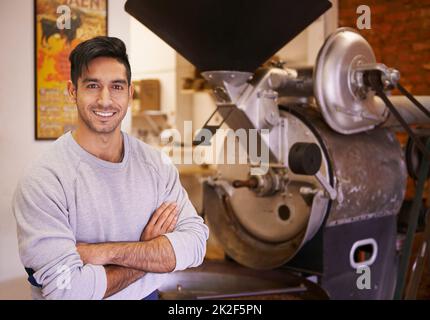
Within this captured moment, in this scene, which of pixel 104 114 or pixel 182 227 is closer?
pixel 104 114

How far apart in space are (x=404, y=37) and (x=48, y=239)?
54.4 inches

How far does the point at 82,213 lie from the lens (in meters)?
0.81

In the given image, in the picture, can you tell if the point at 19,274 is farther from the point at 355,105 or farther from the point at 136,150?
the point at 355,105

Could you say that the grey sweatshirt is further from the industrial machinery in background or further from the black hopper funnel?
the industrial machinery in background

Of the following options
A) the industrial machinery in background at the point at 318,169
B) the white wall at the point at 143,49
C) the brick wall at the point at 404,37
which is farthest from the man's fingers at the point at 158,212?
the brick wall at the point at 404,37

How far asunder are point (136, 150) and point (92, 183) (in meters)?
0.11

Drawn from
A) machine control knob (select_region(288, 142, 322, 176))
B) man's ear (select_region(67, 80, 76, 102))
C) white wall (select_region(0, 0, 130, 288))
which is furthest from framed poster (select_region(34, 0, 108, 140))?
machine control knob (select_region(288, 142, 322, 176))

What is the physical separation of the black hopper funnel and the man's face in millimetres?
281

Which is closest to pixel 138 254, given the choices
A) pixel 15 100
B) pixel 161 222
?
pixel 161 222

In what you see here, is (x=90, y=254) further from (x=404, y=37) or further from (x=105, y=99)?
(x=404, y=37)

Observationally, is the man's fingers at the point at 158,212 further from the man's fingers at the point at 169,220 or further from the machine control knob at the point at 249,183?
the machine control knob at the point at 249,183

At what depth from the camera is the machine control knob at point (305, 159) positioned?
139 cm

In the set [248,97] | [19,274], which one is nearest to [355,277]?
[248,97]

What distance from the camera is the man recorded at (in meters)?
0.79
